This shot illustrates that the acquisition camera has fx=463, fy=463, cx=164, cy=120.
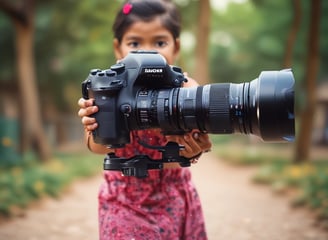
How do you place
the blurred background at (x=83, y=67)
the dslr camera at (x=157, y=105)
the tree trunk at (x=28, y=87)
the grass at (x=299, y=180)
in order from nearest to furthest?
the dslr camera at (x=157, y=105) → the grass at (x=299, y=180) → the blurred background at (x=83, y=67) → the tree trunk at (x=28, y=87)

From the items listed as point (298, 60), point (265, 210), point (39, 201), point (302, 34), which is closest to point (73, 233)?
point (39, 201)

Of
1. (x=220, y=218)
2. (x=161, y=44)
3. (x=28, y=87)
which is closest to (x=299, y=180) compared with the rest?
(x=220, y=218)

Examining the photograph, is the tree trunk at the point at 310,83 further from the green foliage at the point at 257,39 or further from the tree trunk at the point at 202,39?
the tree trunk at the point at 202,39

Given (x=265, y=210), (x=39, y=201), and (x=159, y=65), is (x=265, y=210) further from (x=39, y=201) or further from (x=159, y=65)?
(x=159, y=65)

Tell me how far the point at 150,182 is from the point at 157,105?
15.2 inches

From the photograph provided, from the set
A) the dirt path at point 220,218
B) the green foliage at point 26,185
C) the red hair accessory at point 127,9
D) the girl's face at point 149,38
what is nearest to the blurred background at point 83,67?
the green foliage at point 26,185

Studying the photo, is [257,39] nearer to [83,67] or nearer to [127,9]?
[83,67]

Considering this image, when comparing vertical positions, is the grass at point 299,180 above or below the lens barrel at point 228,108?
below

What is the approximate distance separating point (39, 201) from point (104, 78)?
13.7ft

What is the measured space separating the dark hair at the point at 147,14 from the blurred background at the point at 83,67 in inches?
109

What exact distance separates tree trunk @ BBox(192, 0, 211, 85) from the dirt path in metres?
3.25

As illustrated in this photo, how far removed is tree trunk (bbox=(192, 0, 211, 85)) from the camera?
978cm

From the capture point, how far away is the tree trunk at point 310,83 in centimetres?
749

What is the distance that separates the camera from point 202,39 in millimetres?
10070
